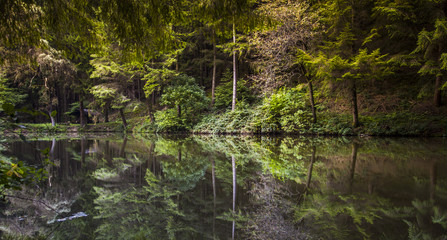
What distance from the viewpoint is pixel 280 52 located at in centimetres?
1317

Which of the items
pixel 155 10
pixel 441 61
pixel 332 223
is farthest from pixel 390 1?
pixel 332 223

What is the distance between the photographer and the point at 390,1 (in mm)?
12086

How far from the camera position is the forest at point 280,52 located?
3.79 meters

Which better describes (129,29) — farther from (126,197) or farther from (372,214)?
(372,214)

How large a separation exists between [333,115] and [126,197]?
1342 cm

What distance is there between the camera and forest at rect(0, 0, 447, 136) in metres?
3.79

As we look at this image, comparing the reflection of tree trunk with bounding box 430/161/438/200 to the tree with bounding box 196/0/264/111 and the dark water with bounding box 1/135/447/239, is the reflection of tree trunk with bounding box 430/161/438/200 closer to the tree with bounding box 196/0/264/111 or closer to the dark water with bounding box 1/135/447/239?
the dark water with bounding box 1/135/447/239

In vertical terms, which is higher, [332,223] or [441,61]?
[441,61]

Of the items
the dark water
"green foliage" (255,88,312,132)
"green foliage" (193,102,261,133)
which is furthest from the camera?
"green foliage" (193,102,261,133)

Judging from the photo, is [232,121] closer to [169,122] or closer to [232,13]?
[169,122]

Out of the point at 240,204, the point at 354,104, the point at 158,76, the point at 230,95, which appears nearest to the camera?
the point at 240,204

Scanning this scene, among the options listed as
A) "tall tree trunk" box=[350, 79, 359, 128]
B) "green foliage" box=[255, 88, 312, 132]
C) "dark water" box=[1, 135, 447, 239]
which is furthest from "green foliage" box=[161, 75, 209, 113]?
"dark water" box=[1, 135, 447, 239]

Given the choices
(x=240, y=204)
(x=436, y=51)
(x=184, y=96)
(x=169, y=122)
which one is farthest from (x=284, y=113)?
(x=240, y=204)

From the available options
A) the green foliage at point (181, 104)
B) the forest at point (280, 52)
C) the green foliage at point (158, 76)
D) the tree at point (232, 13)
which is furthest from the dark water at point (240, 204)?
the green foliage at point (158, 76)
